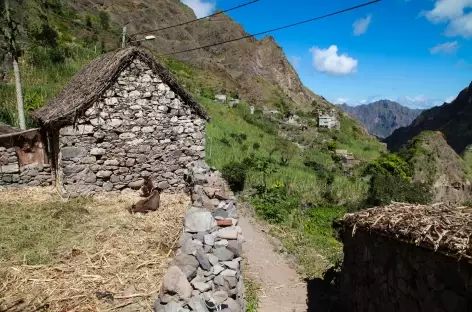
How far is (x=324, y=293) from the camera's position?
785 centimetres

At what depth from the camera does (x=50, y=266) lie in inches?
215

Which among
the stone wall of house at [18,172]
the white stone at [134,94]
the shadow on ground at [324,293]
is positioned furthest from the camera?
the stone wall of house at [18,172]

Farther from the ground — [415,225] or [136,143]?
[136,143]

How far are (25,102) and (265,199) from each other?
39.0ft

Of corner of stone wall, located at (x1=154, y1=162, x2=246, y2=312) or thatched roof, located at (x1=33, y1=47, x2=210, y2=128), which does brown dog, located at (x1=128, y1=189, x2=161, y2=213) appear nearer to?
corner of stone wall, located at (x1=154, y1=162, x2=246, y2=312)

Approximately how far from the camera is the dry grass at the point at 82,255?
472 cm

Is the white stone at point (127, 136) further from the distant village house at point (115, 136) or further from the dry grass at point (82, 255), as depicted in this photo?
the dry grass at point (82, 255)

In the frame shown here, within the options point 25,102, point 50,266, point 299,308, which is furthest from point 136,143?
point 25,102

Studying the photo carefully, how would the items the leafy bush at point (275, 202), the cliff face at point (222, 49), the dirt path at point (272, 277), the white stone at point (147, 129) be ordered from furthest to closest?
1. the cliff face at point (222, 49)
2. the leafy bush at point (275, 202)
3. the white stone at point (147, 129)
4. the dirt path at point (272, 277)

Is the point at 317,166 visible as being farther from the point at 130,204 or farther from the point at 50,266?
the point at 50,266

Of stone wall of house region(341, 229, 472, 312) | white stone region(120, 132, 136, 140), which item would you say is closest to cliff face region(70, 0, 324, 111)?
white stone region(120, 132, 136, 140)

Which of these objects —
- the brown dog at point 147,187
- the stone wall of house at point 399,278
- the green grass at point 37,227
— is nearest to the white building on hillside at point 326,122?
the brown dog at point 147,187

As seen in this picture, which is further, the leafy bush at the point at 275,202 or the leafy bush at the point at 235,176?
the leafy bush at the point at 235,176

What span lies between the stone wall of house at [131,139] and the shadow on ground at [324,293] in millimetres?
4961
